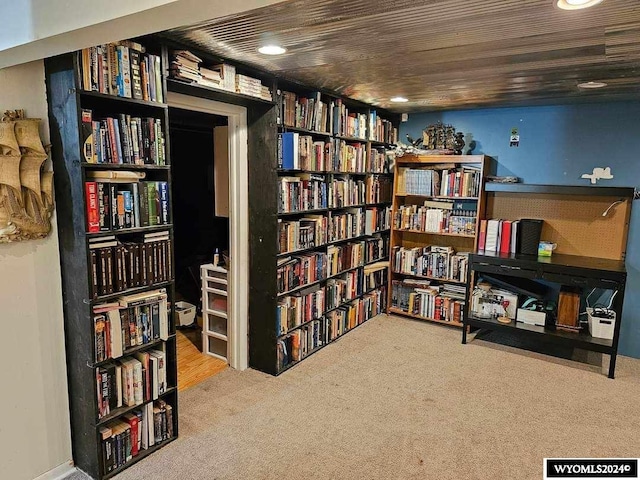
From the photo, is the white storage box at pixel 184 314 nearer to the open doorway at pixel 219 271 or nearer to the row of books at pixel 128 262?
the open doorway at pixel 219 271

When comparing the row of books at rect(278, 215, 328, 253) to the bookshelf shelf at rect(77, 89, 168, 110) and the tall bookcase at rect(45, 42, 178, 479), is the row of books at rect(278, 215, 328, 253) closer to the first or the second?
the tall bookcase at rect(45, 42, 178, 479)

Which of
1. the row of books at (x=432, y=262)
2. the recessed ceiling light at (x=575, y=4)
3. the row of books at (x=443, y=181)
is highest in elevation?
the recessed ceiling light at (x=575, y=4)

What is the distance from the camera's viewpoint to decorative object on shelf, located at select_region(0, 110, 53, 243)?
177cm

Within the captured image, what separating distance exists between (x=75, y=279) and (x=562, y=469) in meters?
2.69

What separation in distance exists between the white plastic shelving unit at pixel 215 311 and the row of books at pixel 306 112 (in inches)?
50.3

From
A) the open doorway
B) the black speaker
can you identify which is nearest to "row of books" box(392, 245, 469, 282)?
the black speaker

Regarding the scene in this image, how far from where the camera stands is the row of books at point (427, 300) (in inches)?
166

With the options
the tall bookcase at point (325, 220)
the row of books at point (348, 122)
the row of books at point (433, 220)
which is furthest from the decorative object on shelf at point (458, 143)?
the row of books at point (348, 122)

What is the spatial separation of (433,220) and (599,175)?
1.47 metres

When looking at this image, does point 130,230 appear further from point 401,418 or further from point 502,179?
point 502,179

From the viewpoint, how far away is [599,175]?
3709 mm

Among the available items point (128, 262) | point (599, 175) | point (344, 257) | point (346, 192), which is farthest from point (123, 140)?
point (599, 175)

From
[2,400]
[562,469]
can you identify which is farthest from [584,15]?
[2,400]

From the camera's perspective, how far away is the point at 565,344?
3414 millimetres
